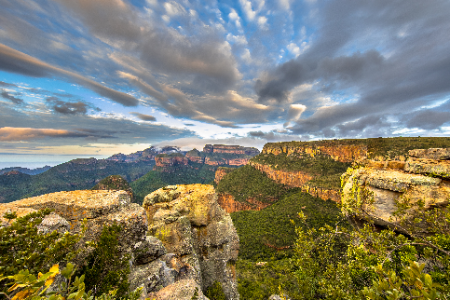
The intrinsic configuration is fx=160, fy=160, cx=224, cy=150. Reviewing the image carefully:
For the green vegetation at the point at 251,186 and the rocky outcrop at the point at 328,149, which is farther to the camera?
the green vegetation at the point at 251,186

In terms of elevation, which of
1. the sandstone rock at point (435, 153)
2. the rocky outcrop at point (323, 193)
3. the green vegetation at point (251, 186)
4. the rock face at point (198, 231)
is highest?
the sandstone rock at point (435, 153)

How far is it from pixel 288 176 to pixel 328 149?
23516mm

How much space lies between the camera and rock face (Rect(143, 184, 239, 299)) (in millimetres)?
12820

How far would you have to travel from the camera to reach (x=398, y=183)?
9.08 metres

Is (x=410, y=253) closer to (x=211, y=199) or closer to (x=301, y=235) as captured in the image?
(x=301, y=235)

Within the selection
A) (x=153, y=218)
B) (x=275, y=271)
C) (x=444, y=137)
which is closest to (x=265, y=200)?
(x=275, y=271)

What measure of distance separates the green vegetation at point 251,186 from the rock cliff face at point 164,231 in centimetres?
6699

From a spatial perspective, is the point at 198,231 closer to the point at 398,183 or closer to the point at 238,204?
the point at 398,183

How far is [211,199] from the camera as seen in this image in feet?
49.8

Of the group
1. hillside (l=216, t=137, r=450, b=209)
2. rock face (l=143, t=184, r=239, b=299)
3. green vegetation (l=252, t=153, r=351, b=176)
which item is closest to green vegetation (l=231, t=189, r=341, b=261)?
hillside (l=216, t=137, r=450, b=209)

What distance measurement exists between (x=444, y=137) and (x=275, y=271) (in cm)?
7038

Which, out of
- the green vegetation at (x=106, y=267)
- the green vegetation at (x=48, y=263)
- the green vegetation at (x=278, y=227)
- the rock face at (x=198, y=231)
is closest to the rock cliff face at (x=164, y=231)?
the rock face at (x=198, y=231)

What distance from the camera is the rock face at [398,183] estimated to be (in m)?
8.16

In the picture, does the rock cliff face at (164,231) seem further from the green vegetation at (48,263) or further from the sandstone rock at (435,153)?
the sandstone rock at (435,153)
